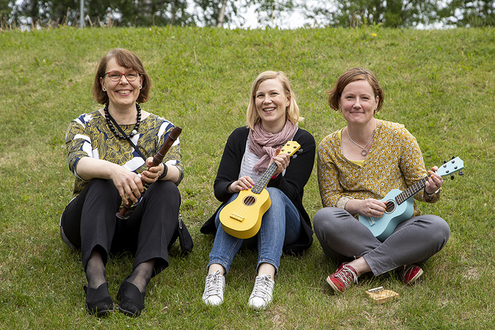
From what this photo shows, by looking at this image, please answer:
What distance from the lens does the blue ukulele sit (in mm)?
3004

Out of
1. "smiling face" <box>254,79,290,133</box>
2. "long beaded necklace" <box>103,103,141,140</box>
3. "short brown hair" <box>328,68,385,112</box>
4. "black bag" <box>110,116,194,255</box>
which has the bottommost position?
"black bag" <box>110,116,194,255</box>

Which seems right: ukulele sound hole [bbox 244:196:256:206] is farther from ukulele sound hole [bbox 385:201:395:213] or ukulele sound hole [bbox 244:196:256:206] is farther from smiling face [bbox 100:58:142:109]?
smiling face [bbox 100:58:142:109]

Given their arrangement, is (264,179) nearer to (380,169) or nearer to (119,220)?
(380,169)

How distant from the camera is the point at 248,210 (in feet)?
9.96

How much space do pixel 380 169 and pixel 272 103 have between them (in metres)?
0.96

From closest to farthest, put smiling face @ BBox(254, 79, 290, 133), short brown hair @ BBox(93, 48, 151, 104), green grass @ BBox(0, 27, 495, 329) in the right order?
green grass @ BBox(0, 27, 495, 329) → short brown hair @ BBox(93, 48, 151, 104) → smiling face @ BBox(254, 79, 290, 133)

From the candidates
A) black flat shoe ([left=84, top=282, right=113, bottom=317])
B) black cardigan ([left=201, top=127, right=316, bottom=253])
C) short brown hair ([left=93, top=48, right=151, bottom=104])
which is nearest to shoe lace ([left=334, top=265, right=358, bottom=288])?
black cardigan ([left=201, top=127, right=316, bottom=253])

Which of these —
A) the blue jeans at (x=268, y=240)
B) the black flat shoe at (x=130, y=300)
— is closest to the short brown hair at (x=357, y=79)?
the blue jeans at (x=268, y=240)

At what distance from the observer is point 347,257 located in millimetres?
3301

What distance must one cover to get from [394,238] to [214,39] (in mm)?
6786

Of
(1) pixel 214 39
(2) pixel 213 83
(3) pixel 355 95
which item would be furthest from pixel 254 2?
(3) pixel 355 95

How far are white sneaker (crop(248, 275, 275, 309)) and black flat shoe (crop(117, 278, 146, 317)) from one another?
2.23 feet

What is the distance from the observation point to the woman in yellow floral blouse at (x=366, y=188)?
2934 mm

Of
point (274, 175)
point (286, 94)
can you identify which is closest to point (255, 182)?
point (274, 175)
